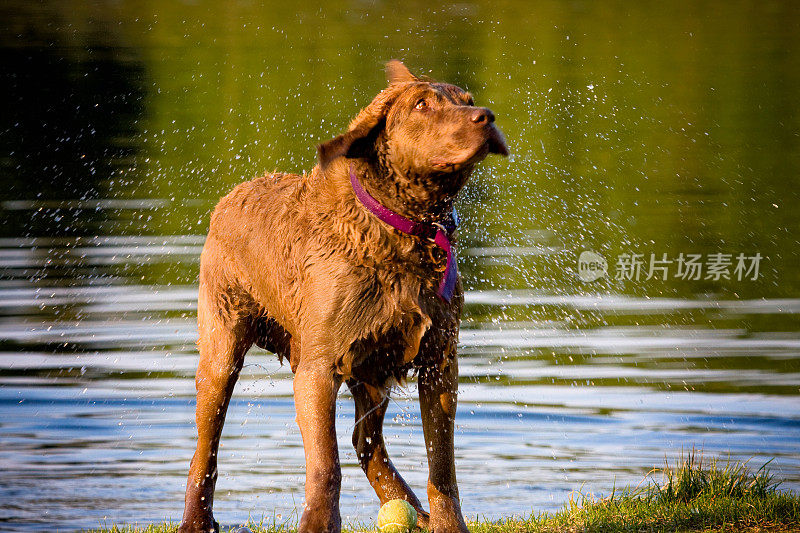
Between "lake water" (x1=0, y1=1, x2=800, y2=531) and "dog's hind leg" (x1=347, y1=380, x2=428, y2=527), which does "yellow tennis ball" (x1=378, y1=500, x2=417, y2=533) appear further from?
"lake water" (x1=0, y1=1, x2=800, y2=531)

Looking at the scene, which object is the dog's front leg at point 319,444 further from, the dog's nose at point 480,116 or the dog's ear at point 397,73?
the dog's ear at point 397,73

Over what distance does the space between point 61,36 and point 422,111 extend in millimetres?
36187

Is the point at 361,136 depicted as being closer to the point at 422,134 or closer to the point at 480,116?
the point at 422,134

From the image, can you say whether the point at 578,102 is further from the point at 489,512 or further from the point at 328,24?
the point at 489,512

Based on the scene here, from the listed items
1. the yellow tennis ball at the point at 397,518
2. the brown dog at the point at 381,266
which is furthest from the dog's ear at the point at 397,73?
the yellow tennis ball at the point at 397,518

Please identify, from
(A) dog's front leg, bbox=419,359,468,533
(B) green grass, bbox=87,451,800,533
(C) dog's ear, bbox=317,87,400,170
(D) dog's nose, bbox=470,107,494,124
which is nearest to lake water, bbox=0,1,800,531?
(B) green grass, bbox=87,451,800,533

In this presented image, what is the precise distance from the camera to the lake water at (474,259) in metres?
8.41

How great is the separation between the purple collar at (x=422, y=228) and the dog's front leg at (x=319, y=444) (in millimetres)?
637

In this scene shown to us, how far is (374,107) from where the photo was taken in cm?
533

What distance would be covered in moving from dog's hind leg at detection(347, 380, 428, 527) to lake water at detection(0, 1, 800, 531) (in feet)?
2.82

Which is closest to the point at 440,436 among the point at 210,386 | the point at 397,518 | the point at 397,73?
the point at 397,518

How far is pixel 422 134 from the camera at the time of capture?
5129 millimetres

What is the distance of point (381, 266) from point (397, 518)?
59.5 inches

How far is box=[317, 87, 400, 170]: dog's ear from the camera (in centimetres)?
522
